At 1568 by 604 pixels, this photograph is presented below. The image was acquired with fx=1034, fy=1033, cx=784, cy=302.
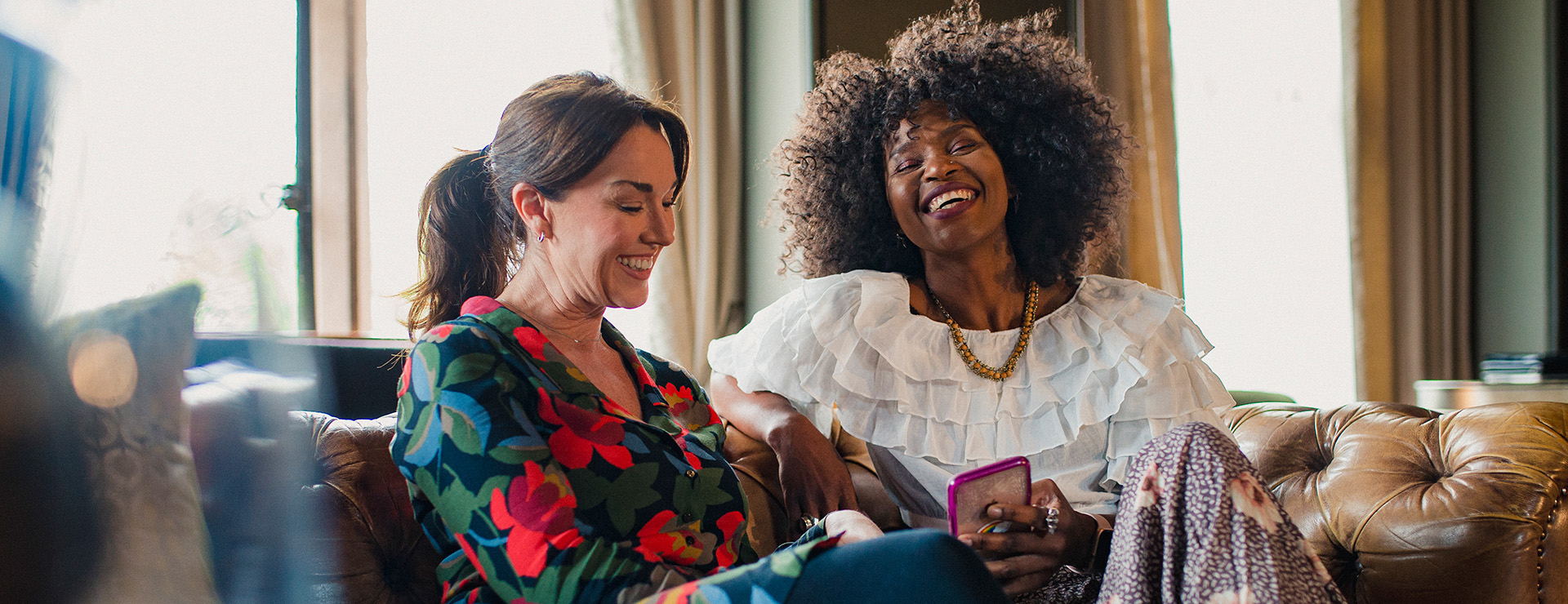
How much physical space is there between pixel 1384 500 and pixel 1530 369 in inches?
68.5

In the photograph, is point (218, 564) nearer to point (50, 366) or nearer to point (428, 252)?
point (50, 366)

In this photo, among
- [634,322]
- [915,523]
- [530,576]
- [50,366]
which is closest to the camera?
[50,366]

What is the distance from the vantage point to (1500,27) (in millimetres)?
4246

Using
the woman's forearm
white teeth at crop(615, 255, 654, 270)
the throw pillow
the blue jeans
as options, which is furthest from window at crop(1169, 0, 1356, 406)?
the throw pillow

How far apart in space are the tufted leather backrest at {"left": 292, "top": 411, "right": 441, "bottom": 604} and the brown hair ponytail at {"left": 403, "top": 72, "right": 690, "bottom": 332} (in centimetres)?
18

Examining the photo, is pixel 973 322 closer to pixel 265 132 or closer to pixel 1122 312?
pixel 1122 312

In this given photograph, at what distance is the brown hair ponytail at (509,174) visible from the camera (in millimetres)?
1271

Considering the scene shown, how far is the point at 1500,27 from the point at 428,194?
15.0ft

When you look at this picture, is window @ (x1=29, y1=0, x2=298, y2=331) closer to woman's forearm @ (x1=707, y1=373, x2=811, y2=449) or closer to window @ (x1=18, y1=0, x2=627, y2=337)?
window @ (x1=18, y1=0, x2=627, y2=337)

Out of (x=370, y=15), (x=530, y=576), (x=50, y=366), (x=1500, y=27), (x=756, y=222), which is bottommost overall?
(x=530, y=576)

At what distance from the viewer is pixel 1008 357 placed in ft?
5.74

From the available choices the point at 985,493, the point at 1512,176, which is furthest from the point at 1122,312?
the point at 1512,176

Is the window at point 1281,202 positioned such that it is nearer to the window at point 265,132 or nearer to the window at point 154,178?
the window at point 265,132

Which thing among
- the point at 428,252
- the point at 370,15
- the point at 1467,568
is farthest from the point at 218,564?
the point at 370,15
